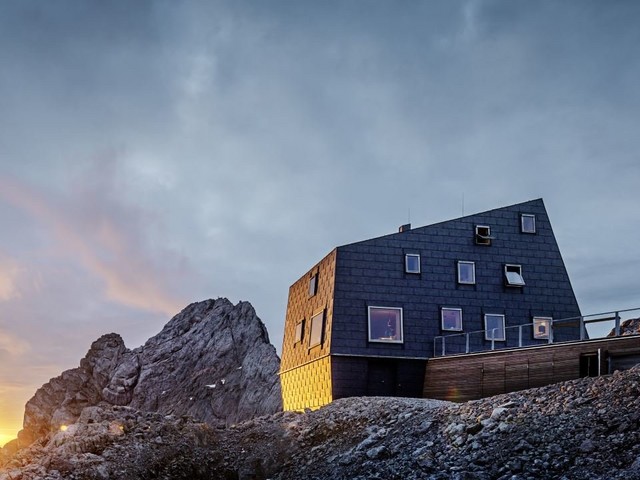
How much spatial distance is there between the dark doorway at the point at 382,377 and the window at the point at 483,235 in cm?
761

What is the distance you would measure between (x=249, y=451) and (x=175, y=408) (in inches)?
2091

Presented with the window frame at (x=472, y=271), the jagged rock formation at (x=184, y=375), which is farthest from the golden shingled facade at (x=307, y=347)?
the jagged rock formation at (x=184, y=375)

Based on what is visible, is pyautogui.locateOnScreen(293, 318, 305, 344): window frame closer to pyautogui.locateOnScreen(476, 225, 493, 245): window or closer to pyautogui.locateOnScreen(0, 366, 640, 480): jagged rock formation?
pyautogui.locateOnScreen(0, 366, 640, 480): jagged rock formation

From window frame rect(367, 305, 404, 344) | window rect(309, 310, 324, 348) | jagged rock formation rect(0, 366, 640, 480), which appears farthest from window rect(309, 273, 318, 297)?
jagged rock formation rect(0, 366, 640, 480)

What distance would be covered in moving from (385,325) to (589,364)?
10566mm

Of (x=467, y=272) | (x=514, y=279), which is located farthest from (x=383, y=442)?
(x=514, y=279)

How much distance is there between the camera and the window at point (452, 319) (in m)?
33.8

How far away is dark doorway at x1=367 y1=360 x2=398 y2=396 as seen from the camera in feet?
107

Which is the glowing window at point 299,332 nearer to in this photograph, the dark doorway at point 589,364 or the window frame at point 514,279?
the window frame at point 514,279

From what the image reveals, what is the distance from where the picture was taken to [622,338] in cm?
2367

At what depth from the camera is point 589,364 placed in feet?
81.0

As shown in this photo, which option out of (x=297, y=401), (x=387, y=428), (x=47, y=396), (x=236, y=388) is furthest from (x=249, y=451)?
(x=47, y=396)

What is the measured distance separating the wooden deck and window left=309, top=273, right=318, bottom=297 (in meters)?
7.20

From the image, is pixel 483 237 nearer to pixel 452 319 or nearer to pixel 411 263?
pixel 411 263
